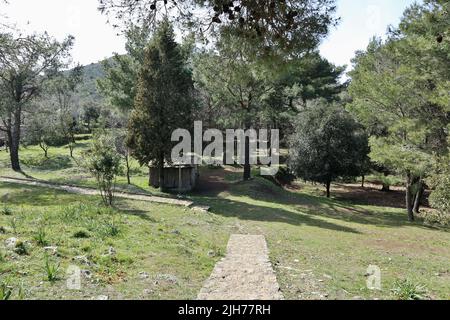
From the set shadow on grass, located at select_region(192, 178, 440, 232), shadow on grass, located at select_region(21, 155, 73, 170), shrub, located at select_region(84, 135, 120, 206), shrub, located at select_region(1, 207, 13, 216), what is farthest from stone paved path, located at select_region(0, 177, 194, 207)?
shadow on grass, located at select_region(21, 155, 73, 170)

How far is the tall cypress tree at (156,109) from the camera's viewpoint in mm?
24844

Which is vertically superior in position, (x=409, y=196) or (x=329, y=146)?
(x=329, y=146)

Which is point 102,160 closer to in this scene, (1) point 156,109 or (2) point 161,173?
(1) point 156,109

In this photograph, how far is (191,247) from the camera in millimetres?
10383

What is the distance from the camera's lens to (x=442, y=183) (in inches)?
538

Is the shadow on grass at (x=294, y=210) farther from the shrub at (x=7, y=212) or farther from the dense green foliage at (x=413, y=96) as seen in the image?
the shrub at (x=7, y=212)

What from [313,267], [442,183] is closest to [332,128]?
[442,183]

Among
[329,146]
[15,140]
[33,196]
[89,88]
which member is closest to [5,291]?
[33,196]

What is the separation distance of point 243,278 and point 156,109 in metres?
18.6

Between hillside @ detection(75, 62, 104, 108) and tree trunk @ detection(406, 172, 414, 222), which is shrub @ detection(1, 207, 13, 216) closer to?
tree trunk @ detection(406, 172, 414, 222)
